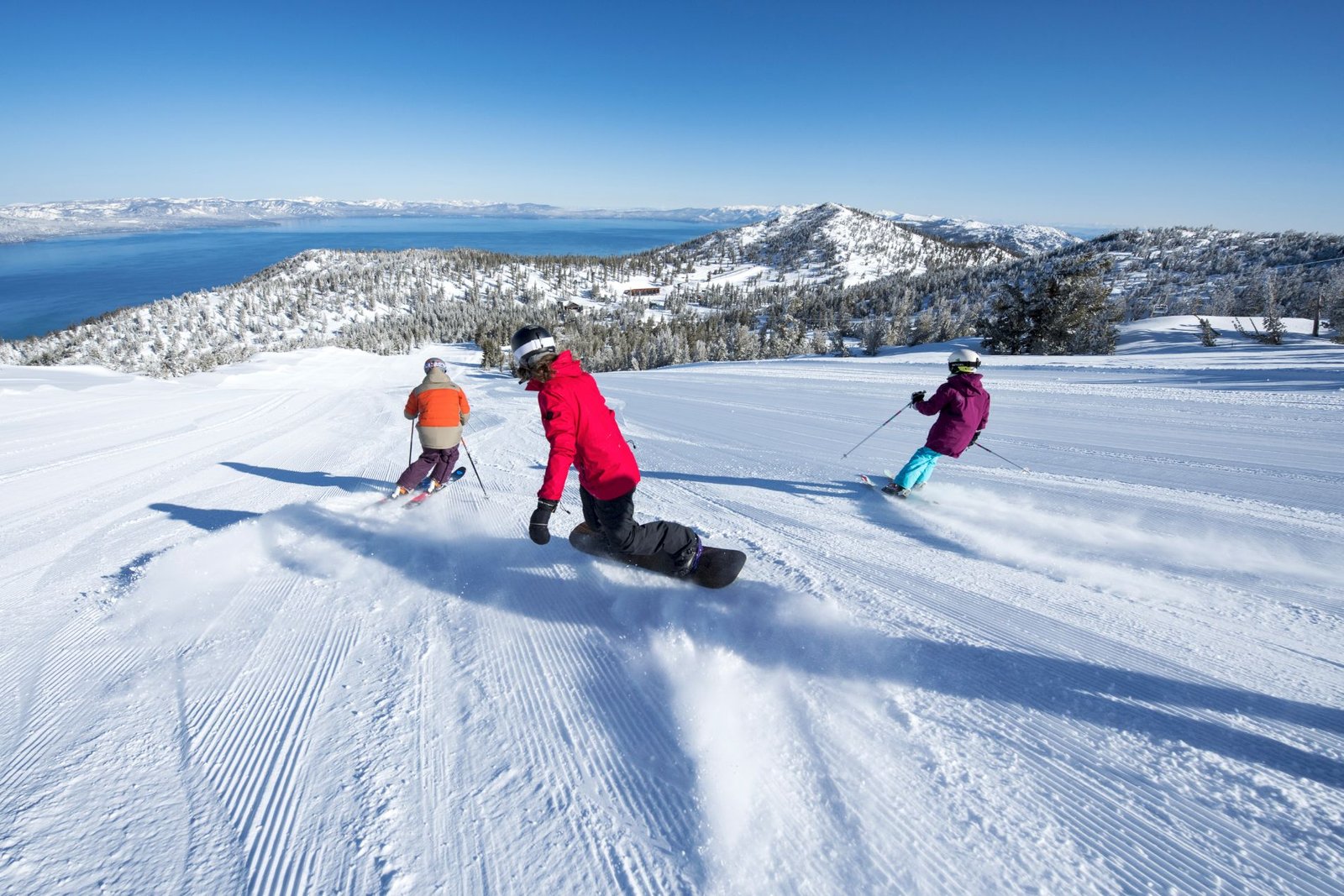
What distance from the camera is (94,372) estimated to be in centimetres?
2080

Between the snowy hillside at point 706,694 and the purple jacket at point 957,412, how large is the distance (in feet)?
1.77

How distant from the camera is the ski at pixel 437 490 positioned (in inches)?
219

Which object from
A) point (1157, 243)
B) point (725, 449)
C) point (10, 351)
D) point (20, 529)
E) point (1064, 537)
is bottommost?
point (10, 351)

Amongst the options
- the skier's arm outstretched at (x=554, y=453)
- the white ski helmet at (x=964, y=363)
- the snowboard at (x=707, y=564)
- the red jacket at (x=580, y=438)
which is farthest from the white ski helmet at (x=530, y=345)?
the white ski helmet at (x=964, y=363)

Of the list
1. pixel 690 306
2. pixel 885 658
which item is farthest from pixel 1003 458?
pixel 690 306

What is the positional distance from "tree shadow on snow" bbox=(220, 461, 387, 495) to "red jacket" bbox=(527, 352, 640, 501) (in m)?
4.11

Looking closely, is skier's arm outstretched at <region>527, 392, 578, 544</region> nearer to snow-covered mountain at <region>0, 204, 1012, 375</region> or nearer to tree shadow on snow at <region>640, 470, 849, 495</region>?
tree shadow on snow at <region>640, 470, 849, 495</region>

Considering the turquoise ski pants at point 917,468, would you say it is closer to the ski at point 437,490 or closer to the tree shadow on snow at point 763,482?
the tree shadow on snow at point 763,482

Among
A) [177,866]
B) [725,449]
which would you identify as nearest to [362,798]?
[177,866]

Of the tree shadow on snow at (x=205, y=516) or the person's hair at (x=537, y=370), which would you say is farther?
the tree shadow on snow at (x=205, y=516)

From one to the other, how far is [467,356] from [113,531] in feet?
301

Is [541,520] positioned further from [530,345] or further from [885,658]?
[885,658]

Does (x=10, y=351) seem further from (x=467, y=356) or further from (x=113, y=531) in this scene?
(x=113, y=531)

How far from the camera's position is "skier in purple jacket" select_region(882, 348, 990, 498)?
498cm
